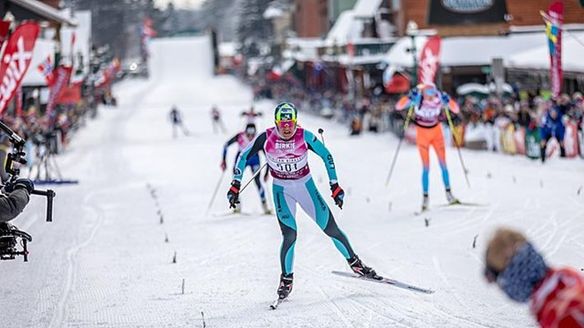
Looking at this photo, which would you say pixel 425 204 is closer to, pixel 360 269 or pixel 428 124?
pixel 428 124

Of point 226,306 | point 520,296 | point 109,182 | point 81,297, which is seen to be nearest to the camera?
point 520,296

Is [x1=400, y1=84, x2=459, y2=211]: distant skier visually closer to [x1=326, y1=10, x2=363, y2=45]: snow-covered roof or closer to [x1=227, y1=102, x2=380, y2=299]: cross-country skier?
[x1=227, y1=102, x2=380, y2=299]: cross-country skier

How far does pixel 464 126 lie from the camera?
2553 cm

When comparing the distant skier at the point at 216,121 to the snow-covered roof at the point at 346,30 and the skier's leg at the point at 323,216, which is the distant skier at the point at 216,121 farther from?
the skier's leg at the point at 323,216

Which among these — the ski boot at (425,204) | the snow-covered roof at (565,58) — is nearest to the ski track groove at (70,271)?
the ski boot at (425,204)

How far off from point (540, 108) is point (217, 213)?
10.5 metres

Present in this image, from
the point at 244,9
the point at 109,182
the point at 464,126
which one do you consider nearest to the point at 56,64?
the point at 109,182

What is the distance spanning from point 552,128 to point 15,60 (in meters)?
11.7

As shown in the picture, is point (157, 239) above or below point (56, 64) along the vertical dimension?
below

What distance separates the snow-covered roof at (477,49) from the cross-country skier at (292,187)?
2552cm

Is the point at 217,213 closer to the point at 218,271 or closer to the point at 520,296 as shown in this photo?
the point at 218,271

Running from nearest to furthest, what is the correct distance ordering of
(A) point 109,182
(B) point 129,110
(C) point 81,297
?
1. (C) point 81,297
2. (A) point 109,182
3. (B) point 129,110

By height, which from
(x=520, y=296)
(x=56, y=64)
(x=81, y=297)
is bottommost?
(x=81, y=297)

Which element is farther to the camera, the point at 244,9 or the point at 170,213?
the point at 244,9
